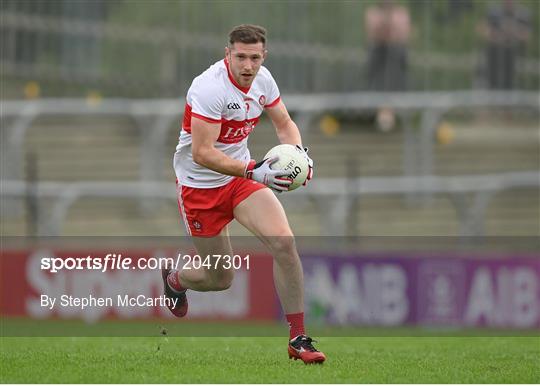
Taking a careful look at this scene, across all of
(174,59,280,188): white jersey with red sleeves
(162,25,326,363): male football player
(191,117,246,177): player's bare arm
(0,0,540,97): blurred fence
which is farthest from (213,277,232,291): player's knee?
(0,0,540,97): blurred fence

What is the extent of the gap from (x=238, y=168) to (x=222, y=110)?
45 cm

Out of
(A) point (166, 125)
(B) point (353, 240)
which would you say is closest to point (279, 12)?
(A) point (166, 125)

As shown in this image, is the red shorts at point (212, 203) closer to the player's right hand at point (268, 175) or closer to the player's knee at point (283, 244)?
the player's right hand at point (268, 175)

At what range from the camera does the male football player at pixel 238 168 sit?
10.1 m

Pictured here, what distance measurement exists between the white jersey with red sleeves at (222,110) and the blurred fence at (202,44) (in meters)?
8.01

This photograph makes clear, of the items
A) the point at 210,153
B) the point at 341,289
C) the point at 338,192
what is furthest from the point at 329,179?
the point at 210,153

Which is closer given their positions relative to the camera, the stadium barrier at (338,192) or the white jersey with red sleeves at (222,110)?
the white jersey with red sleeves at (222,110)

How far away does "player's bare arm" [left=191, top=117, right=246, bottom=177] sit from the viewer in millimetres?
10094

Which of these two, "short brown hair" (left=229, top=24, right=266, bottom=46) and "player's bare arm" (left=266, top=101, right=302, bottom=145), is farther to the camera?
"player's bare arm" (left=266, top=101, right=302, bottom=145)

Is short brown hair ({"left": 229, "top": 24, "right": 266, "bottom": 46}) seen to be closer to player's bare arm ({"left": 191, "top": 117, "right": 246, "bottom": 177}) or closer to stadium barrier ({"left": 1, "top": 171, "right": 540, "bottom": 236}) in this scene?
player's bare arm ({"left": 191, "top": 117, "right": 246, "bottom": 177})

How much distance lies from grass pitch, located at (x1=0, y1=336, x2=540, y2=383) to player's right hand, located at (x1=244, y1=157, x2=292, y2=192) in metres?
1.29

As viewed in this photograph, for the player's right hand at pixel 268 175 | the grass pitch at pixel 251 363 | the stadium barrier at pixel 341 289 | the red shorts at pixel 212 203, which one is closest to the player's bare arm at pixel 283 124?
the red shorts at pixel 212 203

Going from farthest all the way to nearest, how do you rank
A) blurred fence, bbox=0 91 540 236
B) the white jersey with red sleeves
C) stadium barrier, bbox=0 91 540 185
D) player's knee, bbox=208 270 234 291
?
stadium barrier, bbox=0 91 540 185
blurred fence, bbox=0 91 540 236
player's knee, bbox=208 270 234 291
the white jersey with red sleeves

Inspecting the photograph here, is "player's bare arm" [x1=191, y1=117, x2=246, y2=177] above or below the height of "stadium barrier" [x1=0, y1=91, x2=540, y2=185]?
above
